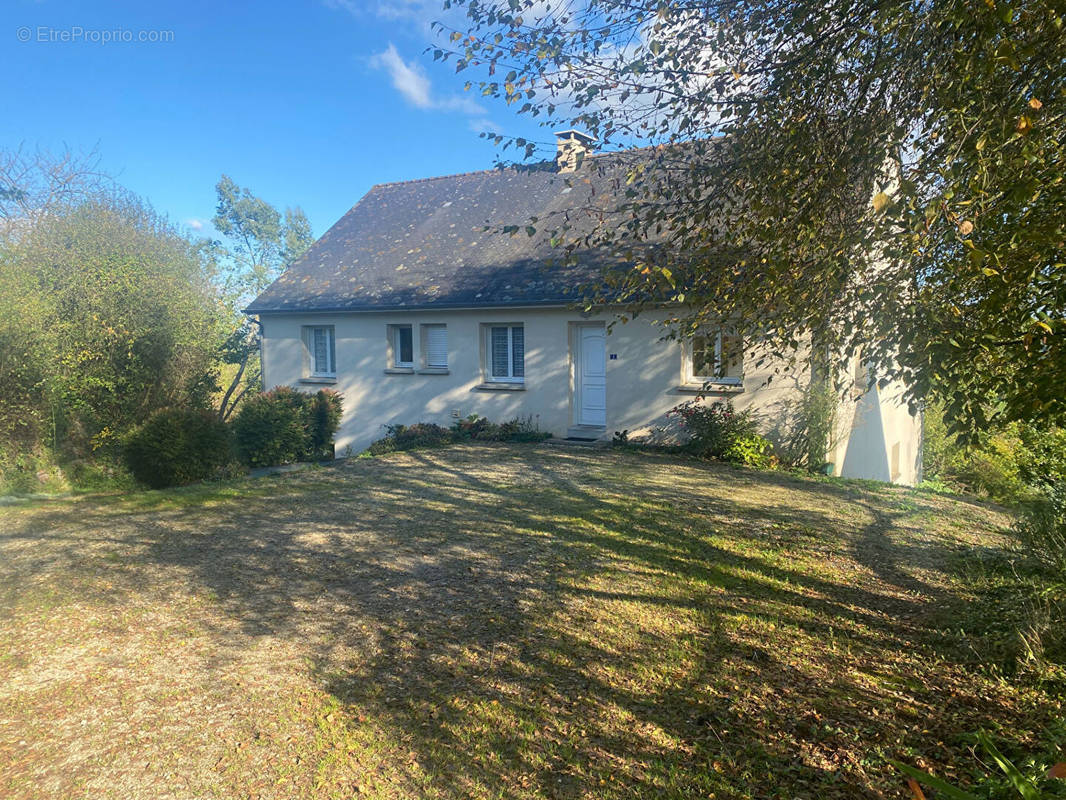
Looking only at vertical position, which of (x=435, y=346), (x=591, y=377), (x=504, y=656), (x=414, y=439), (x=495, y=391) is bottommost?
(x=504, y=656)

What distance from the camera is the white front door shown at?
1462 centimetres

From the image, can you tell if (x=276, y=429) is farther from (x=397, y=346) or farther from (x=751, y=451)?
(x=751, y=451)

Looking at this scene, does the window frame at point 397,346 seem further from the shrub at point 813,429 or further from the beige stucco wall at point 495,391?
the shrub at point 813,429

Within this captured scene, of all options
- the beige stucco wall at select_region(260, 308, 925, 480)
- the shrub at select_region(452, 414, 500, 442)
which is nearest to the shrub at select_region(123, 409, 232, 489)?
the shrub at select_region(452, 414, 500, 442)

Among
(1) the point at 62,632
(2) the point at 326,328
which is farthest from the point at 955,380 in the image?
(2) the point at 326,328

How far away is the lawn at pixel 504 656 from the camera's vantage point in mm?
3268

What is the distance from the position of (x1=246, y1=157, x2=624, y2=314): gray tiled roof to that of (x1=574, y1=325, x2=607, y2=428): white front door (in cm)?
128

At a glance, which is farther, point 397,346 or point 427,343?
point 397,346

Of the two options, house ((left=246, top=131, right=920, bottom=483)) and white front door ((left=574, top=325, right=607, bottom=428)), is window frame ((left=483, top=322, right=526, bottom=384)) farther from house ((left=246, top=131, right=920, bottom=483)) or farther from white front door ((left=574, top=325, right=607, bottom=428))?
white front door ((left=574, top=325, right=607, bottom=428))

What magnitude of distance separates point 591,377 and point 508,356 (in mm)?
2097

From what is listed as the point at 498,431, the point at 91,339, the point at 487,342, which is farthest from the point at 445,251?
the point at 91,339

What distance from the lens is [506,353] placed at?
15797 millimetres

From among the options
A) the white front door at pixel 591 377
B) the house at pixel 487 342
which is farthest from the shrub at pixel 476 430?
the white front door at pixel 591 377

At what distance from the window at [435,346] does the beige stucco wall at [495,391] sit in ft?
0.86
